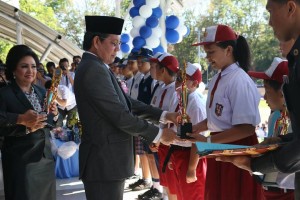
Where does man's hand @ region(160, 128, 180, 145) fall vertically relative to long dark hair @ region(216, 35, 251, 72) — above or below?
below

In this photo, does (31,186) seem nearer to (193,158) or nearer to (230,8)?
(193,158)

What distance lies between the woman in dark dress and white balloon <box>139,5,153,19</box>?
378cm

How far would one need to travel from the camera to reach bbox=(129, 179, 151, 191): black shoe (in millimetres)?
5230

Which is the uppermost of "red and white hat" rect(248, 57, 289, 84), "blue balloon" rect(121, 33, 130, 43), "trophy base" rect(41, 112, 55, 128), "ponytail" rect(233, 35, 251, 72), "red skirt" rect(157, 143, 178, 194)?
"blue balloon" rect(121, 33, 130, 43)

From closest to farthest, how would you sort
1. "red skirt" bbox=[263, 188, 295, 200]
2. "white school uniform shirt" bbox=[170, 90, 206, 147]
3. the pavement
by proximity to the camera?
1. "red skirt" bbox=[263, 188, 295, 200]
2. "white school uniform shirt" bbox=[170, 90, 206, 147]
3. the pavement

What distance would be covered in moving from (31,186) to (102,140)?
0.83 metres

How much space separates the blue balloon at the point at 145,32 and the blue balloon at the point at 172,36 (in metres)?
0.43

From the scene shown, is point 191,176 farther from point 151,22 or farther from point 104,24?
point 151,22

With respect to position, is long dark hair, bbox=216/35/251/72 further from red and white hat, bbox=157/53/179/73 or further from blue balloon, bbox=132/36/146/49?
blue balloon, bbox=132/36/146/49

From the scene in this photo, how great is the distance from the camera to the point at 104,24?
2.47 m

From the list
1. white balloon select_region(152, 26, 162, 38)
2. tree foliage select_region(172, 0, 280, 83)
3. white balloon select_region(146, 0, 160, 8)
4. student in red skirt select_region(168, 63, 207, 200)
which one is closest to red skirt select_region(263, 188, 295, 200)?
student in red skirt select_region(168, 63, 207, 200)

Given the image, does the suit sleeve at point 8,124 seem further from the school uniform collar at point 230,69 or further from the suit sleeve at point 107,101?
the school uniform collar at point 230,69

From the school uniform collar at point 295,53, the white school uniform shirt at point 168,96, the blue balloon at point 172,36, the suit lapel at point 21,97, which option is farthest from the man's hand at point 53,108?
the blue balloon at point 172,36

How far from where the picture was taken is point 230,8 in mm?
34812
